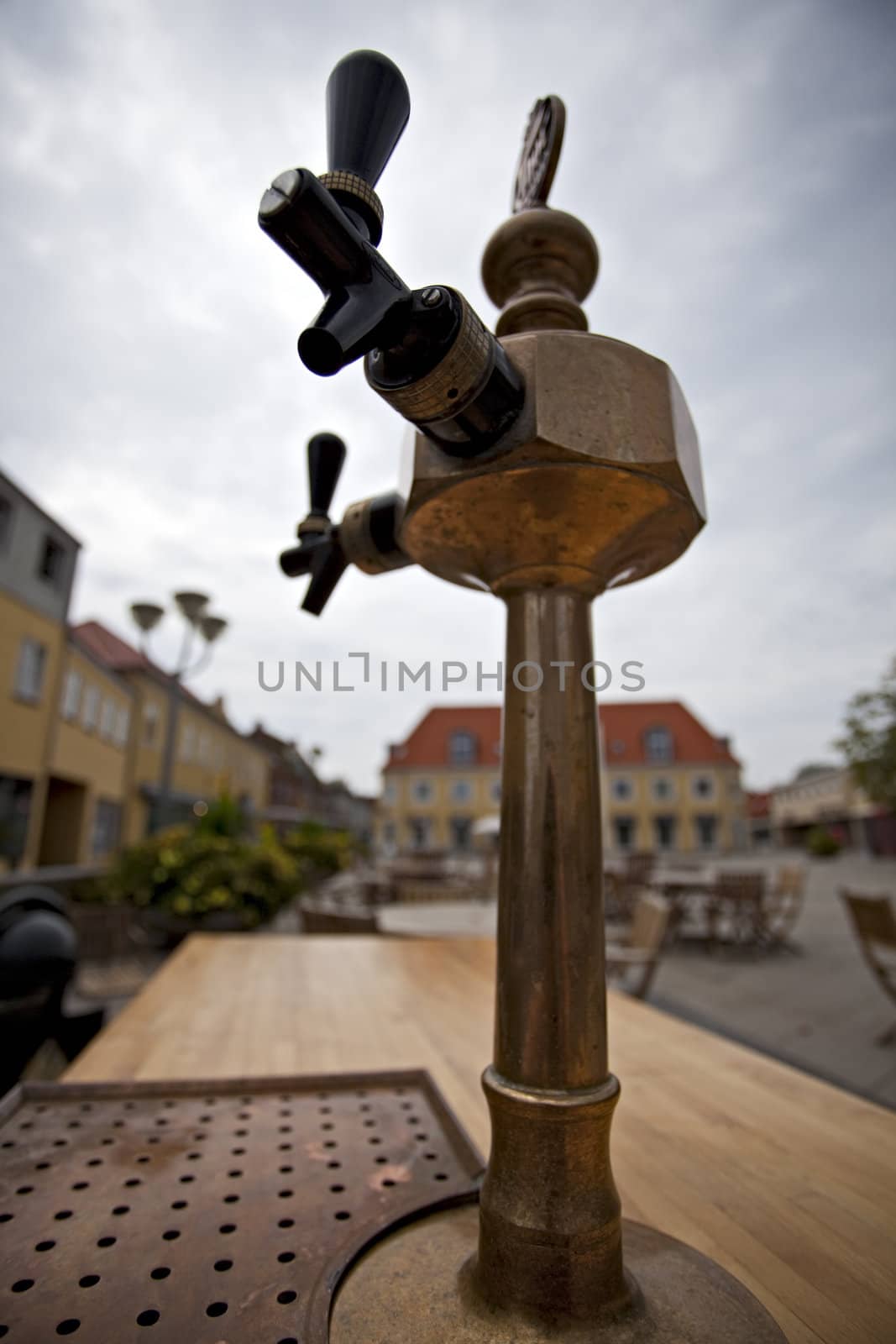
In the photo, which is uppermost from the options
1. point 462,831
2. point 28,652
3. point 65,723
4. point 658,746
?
point 658,746

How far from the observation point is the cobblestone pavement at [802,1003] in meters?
3.80

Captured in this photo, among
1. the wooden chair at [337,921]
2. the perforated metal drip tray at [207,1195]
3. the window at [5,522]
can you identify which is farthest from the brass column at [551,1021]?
the window at [5,522]

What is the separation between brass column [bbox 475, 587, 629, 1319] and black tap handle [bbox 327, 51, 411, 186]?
1.26 feet

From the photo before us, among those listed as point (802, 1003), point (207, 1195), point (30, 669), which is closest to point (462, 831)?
point (30, 669)

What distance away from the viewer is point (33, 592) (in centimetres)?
1209

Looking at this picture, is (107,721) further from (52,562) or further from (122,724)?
(52,562)

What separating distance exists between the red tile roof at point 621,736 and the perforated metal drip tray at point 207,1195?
1302 inches

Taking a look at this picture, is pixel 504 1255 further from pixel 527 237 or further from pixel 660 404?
pixel 527 237

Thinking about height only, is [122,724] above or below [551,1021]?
above

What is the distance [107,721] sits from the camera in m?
16.6

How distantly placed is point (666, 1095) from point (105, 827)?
1810 centimetres

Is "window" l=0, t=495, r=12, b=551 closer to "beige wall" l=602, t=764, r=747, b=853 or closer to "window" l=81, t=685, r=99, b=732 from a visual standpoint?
"window" l=81, t=685, r=99, b=732

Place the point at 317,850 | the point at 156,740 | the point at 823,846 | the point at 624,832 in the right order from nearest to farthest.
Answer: the point at 317,850 → the point at 156,740 → the point at 823,846 → the point at 624,832

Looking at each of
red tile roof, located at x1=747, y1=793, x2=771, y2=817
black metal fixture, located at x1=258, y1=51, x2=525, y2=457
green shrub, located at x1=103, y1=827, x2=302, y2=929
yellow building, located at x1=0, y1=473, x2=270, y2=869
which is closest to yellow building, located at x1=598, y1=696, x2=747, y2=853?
yellow building, located at x1=0, y1=473, x2=270, y2=869
